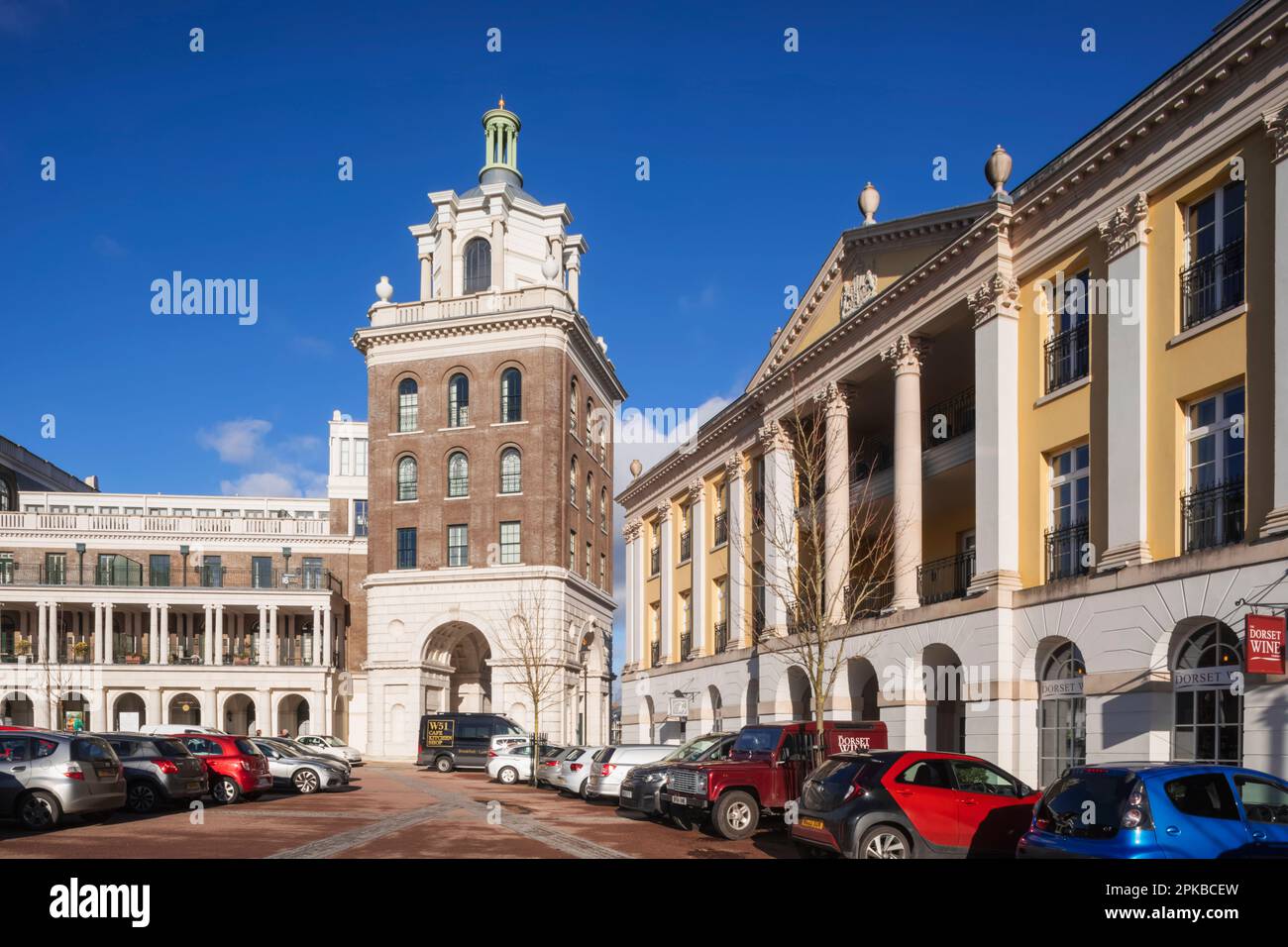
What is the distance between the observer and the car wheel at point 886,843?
47.0 feet

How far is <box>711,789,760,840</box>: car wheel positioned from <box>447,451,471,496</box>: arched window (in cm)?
4280

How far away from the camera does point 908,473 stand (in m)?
28.4

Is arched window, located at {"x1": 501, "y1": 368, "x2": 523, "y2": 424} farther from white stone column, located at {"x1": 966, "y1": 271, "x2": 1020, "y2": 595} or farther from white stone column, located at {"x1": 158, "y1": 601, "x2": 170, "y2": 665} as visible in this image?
white stone column, located at {"x1": 966, "y1": 271, "x2": 1020, "y2": 595}

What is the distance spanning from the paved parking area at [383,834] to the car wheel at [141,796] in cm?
43

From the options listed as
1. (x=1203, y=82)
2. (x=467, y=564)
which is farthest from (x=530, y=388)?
(x=1203, y=82)

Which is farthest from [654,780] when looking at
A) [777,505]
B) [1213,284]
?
[777,505]

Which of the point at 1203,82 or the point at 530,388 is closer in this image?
the point at 1203,82

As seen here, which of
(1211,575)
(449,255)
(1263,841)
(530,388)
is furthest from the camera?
(449,255)

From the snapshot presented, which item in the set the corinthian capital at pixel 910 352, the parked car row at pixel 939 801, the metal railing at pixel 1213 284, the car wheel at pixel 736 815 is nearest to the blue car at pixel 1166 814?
the parked car row at pixel 939 801

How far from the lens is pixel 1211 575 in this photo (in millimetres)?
18422

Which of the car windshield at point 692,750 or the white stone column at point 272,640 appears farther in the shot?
the white stone column at point 272,640

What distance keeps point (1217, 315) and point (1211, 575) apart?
4206mm

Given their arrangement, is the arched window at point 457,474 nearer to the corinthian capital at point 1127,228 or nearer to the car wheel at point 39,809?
the car wheel at point 39,809

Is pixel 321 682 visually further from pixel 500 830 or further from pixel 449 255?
pixel 500 830
